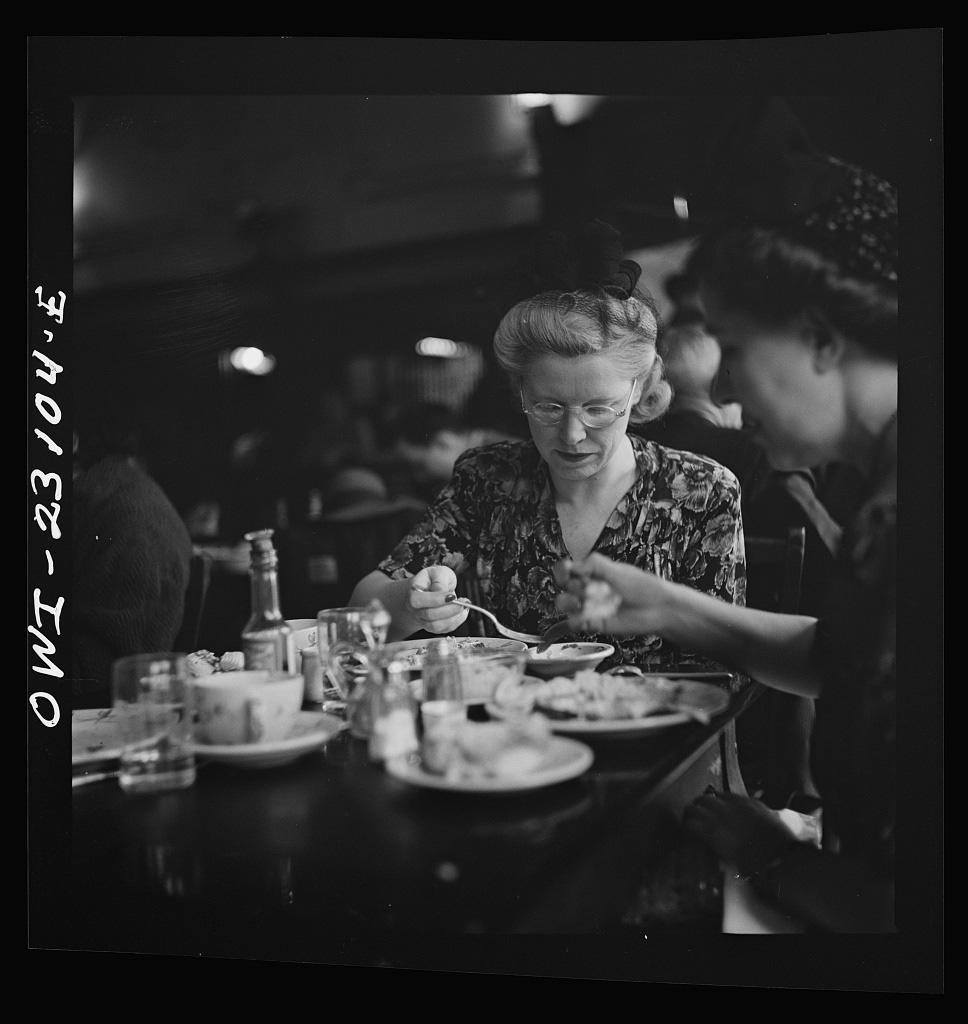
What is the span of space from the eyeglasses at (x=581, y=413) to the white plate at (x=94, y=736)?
2.91ft

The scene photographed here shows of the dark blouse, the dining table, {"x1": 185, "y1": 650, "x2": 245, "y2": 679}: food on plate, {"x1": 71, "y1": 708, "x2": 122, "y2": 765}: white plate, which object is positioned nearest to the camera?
the dining table

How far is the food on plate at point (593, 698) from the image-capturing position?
1.64 metres

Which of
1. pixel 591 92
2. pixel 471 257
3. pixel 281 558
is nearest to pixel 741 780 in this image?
pixel 281 558

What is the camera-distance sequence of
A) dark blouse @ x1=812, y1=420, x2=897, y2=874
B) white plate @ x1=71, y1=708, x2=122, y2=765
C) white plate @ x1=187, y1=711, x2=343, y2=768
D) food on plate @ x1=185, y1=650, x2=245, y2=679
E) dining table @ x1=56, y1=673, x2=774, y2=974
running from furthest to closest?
food on plate @ x1=185, y1=650, x2=245, y2=679 → dark blouse @ x1=812, y1=420, x2=897, y2=874 → white plate @ x1=71, y1=708, x2=122, y2=765 → white plate @ x1=187, y1=711, x2=343, y2=768 → dining table @ x1=56, y1=673, x2=774, y2=974

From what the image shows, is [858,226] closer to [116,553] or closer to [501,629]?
[501,629]

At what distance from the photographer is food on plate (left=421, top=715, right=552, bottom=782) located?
4.87 feet

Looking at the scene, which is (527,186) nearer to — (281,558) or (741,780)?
(281,558)

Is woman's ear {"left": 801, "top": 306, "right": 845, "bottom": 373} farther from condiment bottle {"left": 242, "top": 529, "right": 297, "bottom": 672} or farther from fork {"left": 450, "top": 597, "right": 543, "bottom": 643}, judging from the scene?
condiment bottle {"left": 242, "top": 529, "right": 297, "bottom": 672}

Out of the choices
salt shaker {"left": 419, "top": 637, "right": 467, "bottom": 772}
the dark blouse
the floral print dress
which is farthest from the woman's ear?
salt shaker {"left": 419, "top": 637, "right": 467, "bottom": 772}

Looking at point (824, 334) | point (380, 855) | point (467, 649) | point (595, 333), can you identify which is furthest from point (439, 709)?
point (824, 334)

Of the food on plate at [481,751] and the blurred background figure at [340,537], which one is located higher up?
the blurred background figure at [340,537]

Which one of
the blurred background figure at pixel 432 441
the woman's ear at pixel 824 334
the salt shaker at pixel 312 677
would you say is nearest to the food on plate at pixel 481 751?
the salt shaker at pixel 312 677

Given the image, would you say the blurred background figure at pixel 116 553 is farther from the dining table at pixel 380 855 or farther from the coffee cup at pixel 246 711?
the coffee cup at pixel 246 711

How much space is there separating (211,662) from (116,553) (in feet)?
0.91
